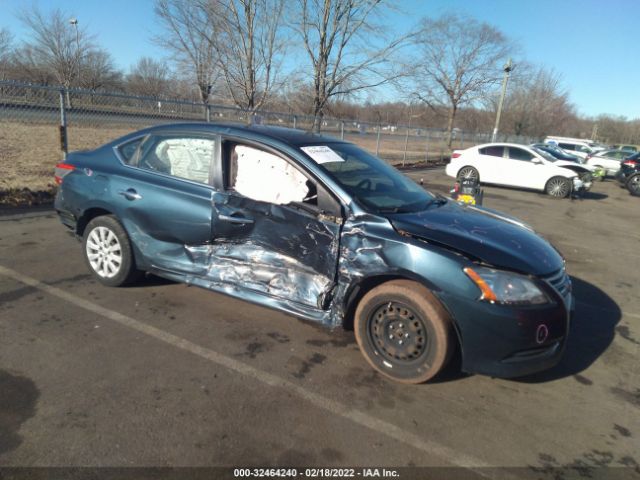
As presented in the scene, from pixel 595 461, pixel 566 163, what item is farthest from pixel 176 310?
pixel 566 163

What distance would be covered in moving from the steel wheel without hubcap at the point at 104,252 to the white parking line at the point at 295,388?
36 centimetres

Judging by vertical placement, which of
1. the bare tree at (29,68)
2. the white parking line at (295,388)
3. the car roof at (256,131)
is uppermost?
the bare tree at (29,68)

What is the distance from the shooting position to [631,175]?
53.6 feet

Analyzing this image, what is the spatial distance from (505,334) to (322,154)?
1.92 meters

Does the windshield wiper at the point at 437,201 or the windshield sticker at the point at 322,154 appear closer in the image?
the windshield sticker at the point at 322,154

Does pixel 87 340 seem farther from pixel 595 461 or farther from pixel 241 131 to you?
pixel 595 461

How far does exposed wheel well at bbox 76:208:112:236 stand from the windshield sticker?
6.94 feet

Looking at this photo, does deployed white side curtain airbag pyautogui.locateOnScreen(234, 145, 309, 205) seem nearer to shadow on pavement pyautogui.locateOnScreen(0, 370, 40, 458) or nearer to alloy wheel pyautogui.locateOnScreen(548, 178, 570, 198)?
shadow on pavement pyautogui.locateOnScreen(0, 370, 40, 458)

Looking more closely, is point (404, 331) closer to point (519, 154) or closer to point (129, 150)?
point (129, 150)

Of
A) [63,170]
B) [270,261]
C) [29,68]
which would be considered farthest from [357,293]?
[29,68]

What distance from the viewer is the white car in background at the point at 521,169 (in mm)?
13703

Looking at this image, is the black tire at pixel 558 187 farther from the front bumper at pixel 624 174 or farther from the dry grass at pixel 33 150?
the dry grass at pixel 33 150

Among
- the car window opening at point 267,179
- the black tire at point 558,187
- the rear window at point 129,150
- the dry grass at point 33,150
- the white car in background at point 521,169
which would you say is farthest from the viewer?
the white car in background at point 521,169

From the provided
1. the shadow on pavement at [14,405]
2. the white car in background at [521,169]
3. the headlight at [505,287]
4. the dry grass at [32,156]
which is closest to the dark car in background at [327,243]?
the headlight at [505,287]
